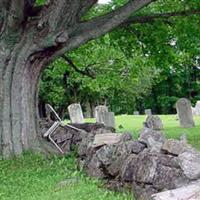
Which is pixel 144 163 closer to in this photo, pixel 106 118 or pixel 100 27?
pixel 100 27

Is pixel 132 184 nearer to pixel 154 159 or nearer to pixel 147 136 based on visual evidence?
pixel 154 159

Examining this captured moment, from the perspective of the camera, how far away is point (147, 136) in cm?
770

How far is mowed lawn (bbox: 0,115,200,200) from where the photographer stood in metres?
7.00

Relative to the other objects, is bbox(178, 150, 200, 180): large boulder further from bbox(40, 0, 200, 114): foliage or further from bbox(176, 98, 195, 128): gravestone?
bbox(176, 98, 195, 128): gravestone

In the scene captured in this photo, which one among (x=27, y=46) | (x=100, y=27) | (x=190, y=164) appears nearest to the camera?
(x=190, y=164)

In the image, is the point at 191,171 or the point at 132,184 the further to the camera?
the point at 132,184

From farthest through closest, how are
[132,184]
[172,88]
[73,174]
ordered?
[172,88], [73,174], [132,184]

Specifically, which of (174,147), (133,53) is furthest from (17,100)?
(133,53)

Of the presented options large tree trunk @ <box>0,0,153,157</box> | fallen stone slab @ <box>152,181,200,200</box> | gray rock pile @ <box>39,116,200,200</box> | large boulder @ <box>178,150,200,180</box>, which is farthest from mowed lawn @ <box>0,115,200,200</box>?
fallen stone slab @ <box>152,181,200,200</box>

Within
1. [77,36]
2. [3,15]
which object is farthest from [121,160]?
[3,15]

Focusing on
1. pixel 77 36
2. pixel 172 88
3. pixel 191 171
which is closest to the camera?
pixel 191 171

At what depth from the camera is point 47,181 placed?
8.13 m

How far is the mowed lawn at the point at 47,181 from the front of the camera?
700cm

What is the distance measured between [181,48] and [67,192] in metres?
9.76
